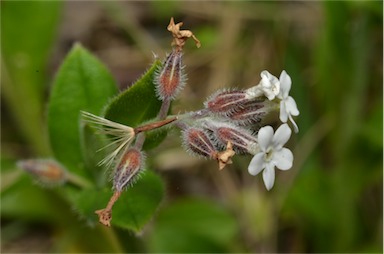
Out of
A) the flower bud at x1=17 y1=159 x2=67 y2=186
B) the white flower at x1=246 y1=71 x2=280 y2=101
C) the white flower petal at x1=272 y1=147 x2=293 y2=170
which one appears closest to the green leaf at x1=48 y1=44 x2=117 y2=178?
the flower bud at x1=17 y1=159 x2=67 y2=186

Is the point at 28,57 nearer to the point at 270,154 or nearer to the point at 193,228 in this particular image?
the point at 193,228

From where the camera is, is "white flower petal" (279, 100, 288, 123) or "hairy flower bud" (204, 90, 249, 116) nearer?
"white flower petal" (279, 100, 288, 123)

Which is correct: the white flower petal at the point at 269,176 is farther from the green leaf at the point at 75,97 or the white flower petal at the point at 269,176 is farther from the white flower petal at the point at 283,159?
the green leaf at the point at 75,97

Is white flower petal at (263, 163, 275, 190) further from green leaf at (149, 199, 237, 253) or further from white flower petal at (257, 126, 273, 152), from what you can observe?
green leaf at (149, 199, 237, 253)

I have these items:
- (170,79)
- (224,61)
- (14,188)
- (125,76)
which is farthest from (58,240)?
(170,79)

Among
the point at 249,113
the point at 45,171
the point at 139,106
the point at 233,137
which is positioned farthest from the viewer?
the point at 45,171

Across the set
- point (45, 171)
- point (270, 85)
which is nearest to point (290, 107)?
point (270, 85)

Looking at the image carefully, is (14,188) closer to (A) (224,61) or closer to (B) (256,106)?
(B) (256,106)

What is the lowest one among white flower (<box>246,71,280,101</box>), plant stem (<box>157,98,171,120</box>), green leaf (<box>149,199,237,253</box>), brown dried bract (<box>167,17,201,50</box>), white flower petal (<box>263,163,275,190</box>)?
green leaf (<box>149,199,237,253</box>)
